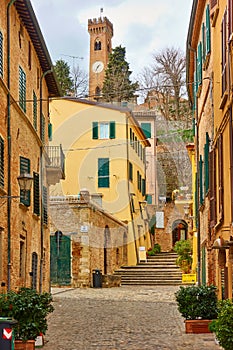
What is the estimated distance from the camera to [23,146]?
1769 cm

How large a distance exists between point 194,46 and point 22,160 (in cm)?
742

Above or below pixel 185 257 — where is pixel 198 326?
below

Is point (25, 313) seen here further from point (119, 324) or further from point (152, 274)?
point (152, 274)

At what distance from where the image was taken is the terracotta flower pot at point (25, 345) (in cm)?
1052

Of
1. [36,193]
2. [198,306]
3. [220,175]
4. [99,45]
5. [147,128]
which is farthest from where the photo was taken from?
[99,45]

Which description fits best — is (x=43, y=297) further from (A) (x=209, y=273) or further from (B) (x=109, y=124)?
(B) (x=109, y=124)

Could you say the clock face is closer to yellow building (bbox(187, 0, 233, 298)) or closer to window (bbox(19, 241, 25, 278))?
yellow building (bbox(187, 0, 233, 298))

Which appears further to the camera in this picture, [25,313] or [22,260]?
[22,260]

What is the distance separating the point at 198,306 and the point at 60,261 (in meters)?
17.7

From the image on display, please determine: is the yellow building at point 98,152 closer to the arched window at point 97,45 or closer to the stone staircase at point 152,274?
the stone staircase at point 152,274

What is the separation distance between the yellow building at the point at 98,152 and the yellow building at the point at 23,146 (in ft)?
51.1

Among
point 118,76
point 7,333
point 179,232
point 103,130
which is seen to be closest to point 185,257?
point 103,130

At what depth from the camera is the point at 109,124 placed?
39.9 metres

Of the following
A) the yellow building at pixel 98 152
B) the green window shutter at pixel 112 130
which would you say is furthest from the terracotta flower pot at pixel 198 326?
the green window shutter at pixel 112 130
